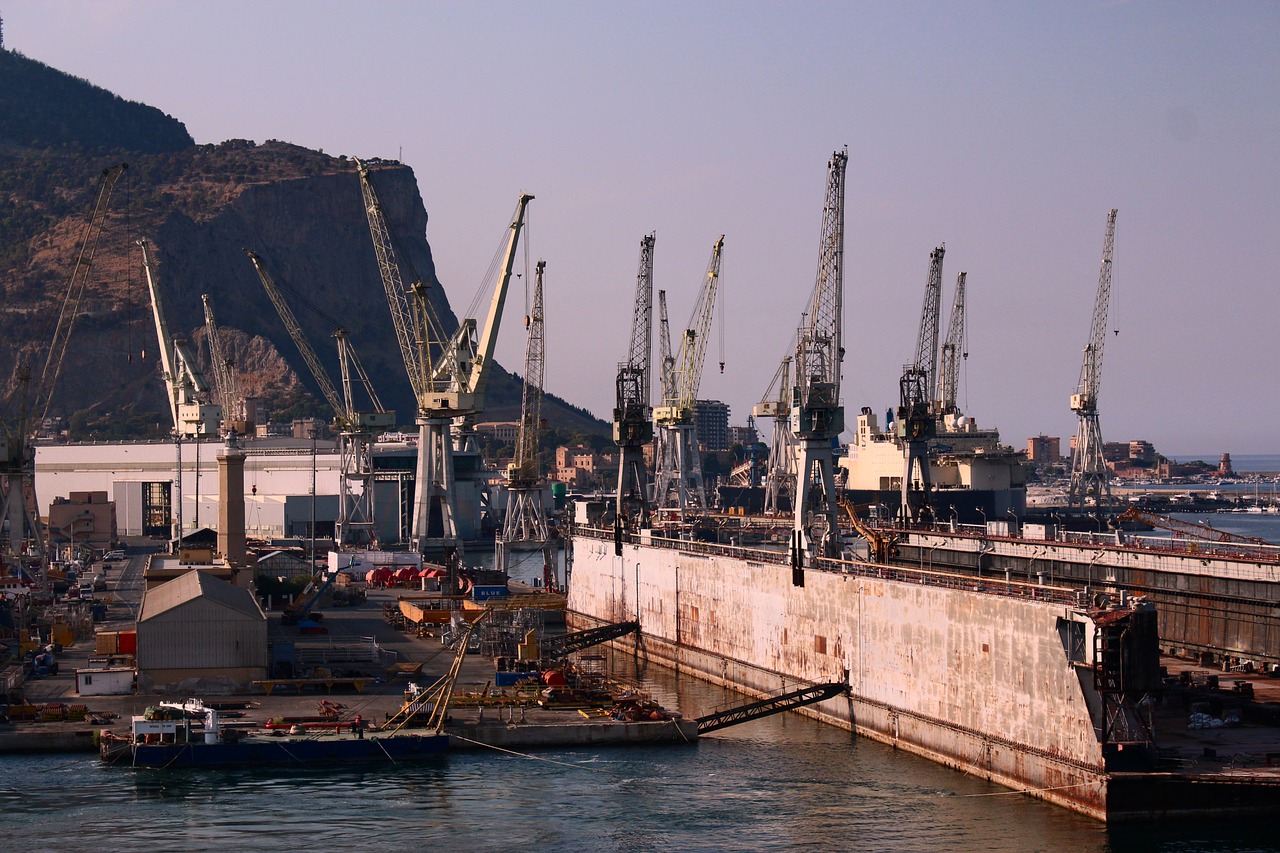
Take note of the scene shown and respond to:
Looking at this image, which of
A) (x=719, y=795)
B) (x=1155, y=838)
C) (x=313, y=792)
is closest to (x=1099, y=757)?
(x=1155, y=838)

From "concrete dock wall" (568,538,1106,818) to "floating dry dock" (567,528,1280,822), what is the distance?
65 millimetres

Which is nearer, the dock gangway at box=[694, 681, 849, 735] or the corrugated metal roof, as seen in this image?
the dock gangway at box=[694, 681, 849, 735]

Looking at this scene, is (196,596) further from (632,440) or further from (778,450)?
(778,450)

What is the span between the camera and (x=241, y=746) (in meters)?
52.1

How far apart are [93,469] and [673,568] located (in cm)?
12688

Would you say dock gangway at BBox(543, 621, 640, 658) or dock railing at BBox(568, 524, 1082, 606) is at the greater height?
dock railing at BBox(568, 524, 1082, 606)

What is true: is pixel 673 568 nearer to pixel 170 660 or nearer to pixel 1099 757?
pixel 170 660

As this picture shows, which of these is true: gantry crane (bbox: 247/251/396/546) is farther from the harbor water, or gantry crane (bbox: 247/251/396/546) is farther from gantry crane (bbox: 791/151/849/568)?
the harbor water

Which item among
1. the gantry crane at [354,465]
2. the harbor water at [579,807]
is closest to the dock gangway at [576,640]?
the harbor water at [579,807]

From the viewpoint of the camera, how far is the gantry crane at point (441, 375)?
395 ft

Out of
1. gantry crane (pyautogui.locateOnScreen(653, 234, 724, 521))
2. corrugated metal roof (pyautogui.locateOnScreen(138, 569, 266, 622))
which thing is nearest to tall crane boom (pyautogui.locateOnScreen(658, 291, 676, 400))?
gantry crane (pyautogui.locateOnScreen(653, 234, 724, 521))

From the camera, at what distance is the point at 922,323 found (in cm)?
16025

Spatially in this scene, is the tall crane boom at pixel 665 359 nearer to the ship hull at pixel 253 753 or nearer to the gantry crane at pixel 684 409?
the gantry crane at pixel 684 409

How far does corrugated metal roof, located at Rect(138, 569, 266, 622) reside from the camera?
6281 centimetres
